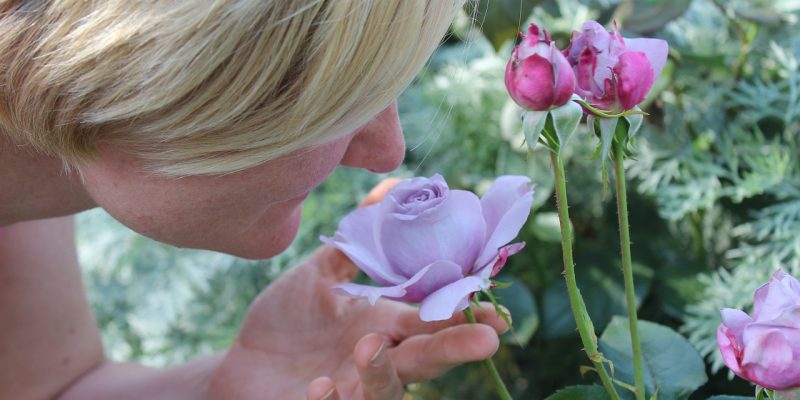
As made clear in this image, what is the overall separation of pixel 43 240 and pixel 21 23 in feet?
2.19

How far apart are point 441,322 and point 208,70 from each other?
0.36m

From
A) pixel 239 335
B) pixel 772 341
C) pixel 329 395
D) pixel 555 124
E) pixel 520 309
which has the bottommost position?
pixel 520 309

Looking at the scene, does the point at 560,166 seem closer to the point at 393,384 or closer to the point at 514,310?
the point at 393,384

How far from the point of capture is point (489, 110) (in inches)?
50.6

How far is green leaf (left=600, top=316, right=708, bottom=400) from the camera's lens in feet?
2.04

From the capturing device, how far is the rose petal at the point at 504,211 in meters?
0.55

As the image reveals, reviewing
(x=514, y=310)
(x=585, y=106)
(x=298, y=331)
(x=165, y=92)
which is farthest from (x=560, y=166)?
(x=514, y=310)

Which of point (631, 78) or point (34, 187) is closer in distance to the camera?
point (631, 78)

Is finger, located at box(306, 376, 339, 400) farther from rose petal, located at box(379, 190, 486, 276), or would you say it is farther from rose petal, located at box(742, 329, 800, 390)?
rose petal, located at box(742, 329, 800, 390)

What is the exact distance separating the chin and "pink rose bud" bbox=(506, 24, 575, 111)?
325 mm

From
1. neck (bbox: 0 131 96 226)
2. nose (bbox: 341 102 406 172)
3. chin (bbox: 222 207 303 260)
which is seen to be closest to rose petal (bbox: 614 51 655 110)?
nose (bbox: 341 102 406 172)

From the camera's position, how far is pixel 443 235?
57cm

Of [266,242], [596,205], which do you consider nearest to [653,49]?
[266,242]

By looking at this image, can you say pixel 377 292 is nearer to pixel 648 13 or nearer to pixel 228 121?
Result: pixel 228 121
